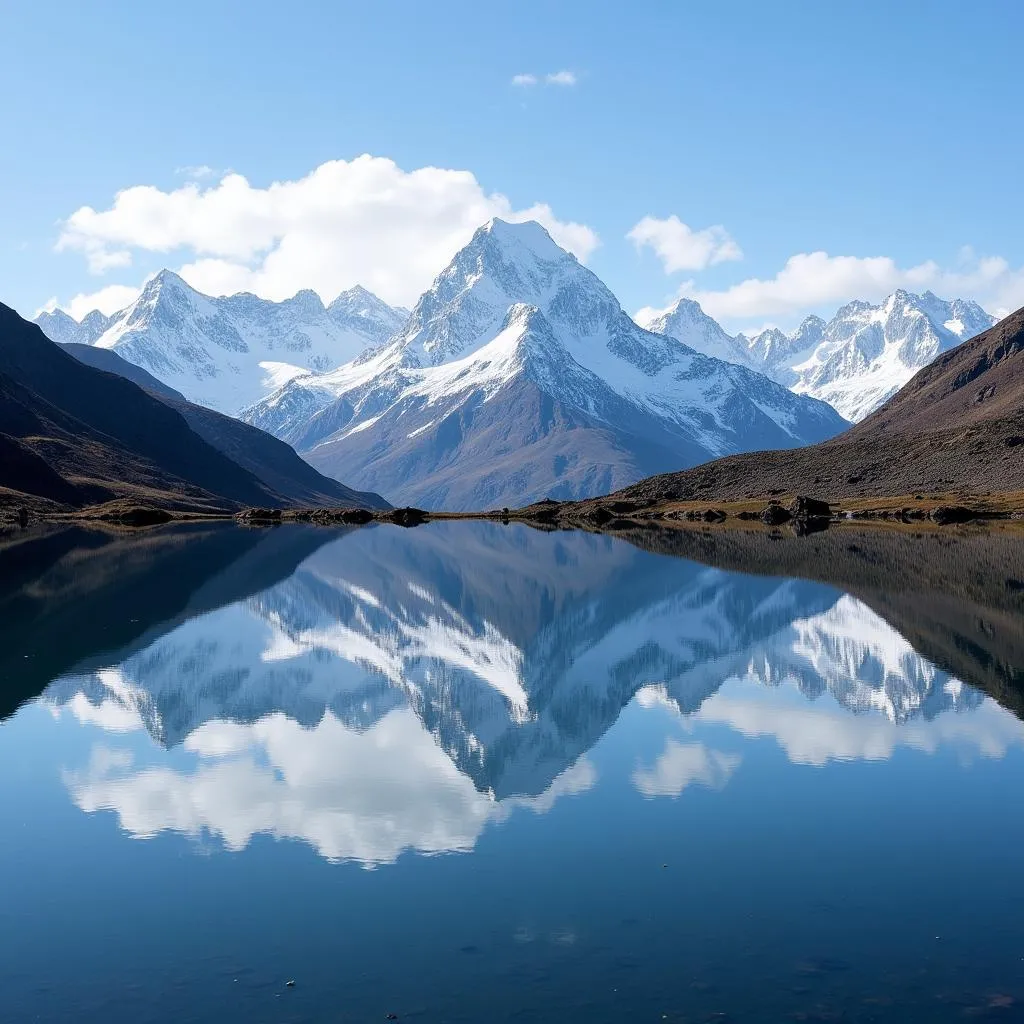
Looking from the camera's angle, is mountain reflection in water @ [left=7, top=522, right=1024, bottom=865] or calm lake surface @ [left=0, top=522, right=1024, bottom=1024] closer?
calm lake surface @ [left=0, top=522, right=1024, bottom=1024]

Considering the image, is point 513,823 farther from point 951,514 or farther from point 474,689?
point 951,514

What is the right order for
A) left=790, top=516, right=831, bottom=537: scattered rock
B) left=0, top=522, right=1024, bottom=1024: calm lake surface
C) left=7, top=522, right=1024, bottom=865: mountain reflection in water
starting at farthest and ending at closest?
1. left=790, top=516, right=831, bottom=537: scattered rock
2. left=7, top=522, right=1024, bottom=865: mountain reflection in water
3. left=0, top=522, right=1024, bottom=1024: calm lake surface

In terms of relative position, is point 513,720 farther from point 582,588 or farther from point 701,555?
point 701,555

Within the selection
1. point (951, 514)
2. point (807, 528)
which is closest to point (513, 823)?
point (807, 528)

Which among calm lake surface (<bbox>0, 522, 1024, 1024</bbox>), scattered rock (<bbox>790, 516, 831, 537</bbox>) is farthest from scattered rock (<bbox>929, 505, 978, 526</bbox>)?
calm lake surface (<bbox>0, 522, 1024, 1024</bbox>)

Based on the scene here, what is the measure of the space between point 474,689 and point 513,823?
2095cm

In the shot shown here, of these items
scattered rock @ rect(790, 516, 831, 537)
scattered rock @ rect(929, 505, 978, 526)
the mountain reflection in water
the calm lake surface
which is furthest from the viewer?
scattered rock @ rect(929, 505, 978, 526)

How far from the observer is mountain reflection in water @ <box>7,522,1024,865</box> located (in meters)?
32.1

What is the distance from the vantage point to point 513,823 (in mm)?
29344

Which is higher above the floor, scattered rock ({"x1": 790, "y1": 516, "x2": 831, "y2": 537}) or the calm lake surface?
scattered rock ({"x1": 790, "y1": 516, "x2": 831, "y2": 537})

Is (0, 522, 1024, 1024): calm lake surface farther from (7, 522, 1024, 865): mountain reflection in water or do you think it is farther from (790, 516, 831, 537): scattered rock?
(790, 516, 831, 537): scattered rock

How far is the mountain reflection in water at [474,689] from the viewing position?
3212 centimetres

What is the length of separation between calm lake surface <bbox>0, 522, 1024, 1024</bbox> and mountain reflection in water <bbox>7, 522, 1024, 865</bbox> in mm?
232

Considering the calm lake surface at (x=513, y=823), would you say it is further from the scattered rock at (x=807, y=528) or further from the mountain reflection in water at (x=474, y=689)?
the scattered rock at (x=807, y=528)
